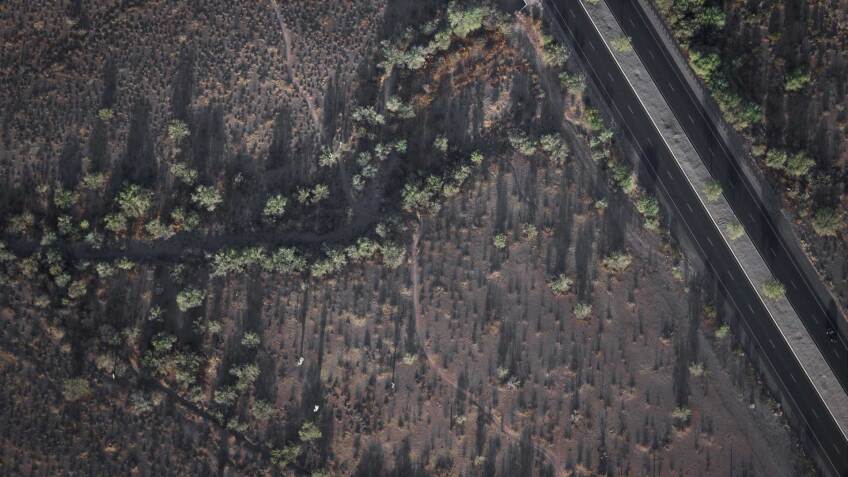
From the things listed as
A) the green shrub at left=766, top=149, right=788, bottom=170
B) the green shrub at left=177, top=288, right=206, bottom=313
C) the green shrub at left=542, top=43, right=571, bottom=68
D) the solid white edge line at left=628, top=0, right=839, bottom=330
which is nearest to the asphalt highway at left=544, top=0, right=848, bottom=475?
the solid white edge line at left=628, top=0, right=839, bottom=330

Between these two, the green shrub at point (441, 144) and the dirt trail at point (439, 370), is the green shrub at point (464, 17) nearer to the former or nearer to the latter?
the green shrub at point (441, 144)

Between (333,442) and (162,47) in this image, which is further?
(162,47)

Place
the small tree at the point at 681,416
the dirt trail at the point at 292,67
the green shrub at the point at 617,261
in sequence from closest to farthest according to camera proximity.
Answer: the small tree at the point at 681,416 → the green shrub at the point at 617,261 → the dirt trail at the point at 292,67

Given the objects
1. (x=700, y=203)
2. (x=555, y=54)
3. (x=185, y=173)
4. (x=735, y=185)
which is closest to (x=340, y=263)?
(x=185, y=173)

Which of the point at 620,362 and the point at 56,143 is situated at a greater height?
the point at 56,143

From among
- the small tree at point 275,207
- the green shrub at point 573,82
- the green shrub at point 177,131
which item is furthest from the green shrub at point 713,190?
the green shrub at point 177,131

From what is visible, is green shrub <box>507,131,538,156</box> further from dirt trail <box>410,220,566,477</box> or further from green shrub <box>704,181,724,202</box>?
green shrub <box>704,181,724,202</box>

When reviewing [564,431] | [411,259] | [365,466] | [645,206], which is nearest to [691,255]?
[645,206]

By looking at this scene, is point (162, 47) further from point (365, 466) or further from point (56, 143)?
point (365, 466)
